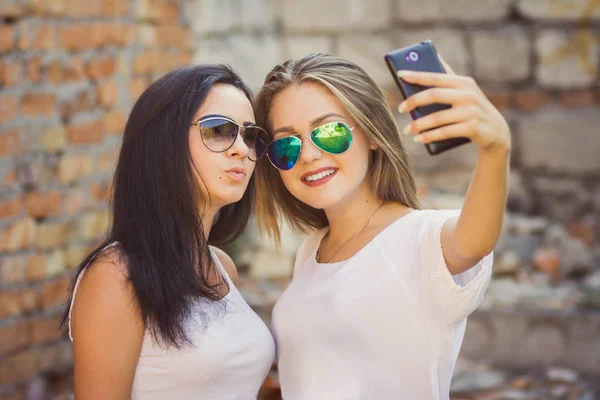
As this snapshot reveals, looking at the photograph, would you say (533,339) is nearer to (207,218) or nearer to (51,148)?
(207,218)

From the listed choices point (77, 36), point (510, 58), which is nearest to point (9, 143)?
point (77, 36)

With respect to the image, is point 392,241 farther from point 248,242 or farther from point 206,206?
point 248,242

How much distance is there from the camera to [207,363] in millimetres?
2273

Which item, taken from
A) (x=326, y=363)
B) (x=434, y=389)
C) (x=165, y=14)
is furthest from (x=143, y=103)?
(x=165, y=14)

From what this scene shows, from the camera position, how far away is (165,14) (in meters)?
4.55

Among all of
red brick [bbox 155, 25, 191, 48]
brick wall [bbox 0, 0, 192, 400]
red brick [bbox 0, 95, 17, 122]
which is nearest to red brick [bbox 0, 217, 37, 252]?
brick wall [bbox 0, 0, 192, 400]

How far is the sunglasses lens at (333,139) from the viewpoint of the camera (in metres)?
2.41

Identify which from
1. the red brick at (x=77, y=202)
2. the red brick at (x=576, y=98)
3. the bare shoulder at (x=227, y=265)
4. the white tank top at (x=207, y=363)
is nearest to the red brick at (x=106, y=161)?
the red brick at (x=77, y=202)

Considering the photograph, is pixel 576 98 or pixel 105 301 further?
pixel 576 98

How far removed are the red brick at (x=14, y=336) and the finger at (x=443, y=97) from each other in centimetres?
212

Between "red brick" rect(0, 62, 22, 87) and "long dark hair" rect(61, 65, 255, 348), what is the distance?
3.44 feet

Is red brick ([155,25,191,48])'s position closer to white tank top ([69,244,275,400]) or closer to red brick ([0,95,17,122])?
red brick ([0,95,17,122])

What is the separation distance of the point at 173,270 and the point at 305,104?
0.64 metres

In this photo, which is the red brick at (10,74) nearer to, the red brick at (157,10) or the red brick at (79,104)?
the red brick at (79,104)
